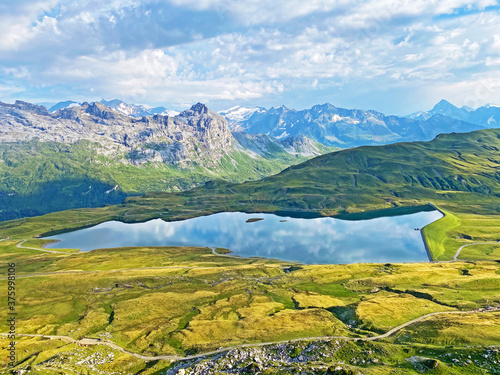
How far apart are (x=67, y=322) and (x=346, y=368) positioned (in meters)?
96.7

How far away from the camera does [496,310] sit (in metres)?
103

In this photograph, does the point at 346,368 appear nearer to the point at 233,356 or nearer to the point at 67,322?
the point at 233,356

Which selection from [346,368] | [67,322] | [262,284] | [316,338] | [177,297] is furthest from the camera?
[262,284]

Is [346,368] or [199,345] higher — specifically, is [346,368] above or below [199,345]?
above

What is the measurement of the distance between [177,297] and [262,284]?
123 feet

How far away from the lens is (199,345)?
93938 millimetres

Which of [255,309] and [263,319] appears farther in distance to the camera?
[255,309]

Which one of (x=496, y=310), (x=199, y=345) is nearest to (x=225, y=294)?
(x=199, y=345)

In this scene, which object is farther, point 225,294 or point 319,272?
point 319,272

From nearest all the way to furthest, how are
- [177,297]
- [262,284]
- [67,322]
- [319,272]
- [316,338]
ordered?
[316,338], [67,322], [177,297], [262,284], [319,272]

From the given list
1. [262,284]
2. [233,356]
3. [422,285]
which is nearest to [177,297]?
[262,284]

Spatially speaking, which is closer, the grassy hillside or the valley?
the valley

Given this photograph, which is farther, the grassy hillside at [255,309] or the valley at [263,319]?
the grassy hillside at [255,309]

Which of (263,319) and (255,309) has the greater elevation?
(263,319)
